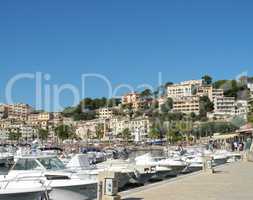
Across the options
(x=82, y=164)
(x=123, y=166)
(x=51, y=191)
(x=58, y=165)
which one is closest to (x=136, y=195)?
(x=51, y=191)

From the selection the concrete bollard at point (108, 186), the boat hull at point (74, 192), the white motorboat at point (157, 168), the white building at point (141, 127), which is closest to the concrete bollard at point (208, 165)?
the white motorboat at point (157, 168)

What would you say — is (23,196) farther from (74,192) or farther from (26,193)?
(74,192)

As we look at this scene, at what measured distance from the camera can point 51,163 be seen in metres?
22.5

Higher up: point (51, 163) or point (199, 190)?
point (51, 163)

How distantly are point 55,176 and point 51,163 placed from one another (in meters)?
1.68

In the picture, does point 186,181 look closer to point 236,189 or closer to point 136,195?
point 236,189

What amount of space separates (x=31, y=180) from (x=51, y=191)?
0.98 metres

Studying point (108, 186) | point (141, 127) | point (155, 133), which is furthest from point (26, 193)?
point (141, 127)

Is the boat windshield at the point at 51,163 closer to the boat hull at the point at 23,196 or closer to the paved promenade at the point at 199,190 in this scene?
the paved promenade at the point at 199,190

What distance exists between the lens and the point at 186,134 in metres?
157

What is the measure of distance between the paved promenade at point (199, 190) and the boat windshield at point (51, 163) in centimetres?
519

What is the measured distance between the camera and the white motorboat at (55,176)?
18859 millimetres

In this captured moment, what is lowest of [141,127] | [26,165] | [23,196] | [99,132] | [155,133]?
[23,196]

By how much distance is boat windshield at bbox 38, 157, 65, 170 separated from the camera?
22.2m
